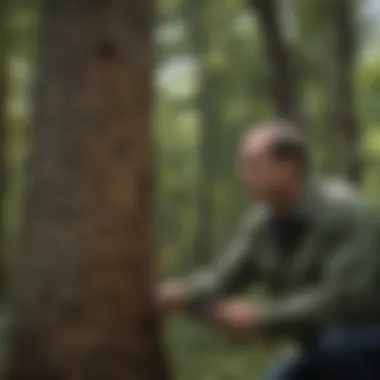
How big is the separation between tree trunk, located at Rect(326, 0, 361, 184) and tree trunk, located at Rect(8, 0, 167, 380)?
31cm

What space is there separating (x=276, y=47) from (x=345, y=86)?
0.12 meters

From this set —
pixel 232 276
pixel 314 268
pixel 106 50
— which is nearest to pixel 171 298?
pixel 232 276

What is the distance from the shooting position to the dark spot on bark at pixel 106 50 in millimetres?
1079

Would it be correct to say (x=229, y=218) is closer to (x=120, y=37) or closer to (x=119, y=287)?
(x=119, y=287)

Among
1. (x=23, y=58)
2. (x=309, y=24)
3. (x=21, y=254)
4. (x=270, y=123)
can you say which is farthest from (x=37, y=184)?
(x=309, y=24)

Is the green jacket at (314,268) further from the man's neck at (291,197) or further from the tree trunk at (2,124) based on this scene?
the tree trunk at (2,124)

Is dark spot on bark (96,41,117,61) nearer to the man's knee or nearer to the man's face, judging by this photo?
the man's face

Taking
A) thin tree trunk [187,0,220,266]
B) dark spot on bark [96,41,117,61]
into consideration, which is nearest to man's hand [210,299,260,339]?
thin tree trunk [187,0,220,266]

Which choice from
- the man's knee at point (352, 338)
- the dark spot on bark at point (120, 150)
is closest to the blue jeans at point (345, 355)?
the man's knee at point (352, 338)

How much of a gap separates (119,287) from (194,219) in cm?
23

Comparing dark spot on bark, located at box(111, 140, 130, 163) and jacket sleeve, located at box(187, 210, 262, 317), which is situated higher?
dark spot on bark, located at box(111, 140, 130, 163)

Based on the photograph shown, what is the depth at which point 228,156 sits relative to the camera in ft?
4.12

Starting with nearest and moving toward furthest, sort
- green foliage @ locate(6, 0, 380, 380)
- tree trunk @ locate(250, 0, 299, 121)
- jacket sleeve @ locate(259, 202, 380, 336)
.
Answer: jacket sleeve @ locate(259, 202, 380, 336) → green foliage @ locate(6, 0, 380, 380) → tree trunk @ locate(250, 0, 299, 121)

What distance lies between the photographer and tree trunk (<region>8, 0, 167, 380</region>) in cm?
108
